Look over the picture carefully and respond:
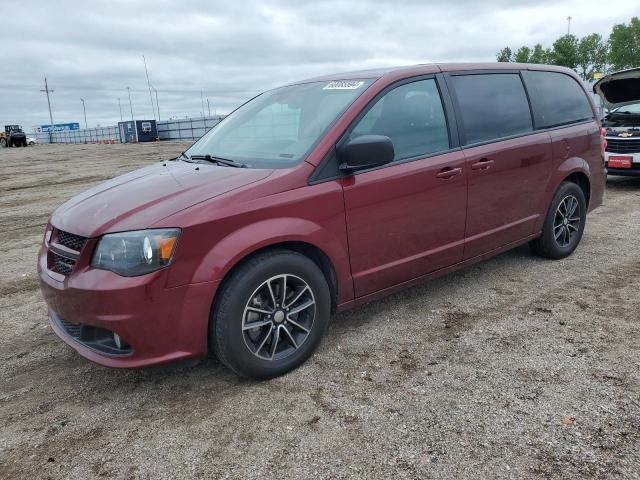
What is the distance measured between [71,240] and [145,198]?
463mm

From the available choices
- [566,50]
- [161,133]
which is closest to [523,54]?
[566,50]

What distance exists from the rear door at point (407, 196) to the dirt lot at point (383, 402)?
0.48 meters

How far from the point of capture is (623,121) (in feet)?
30.6

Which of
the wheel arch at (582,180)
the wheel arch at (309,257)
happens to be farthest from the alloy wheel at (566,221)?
the wheel arch at (309,257)

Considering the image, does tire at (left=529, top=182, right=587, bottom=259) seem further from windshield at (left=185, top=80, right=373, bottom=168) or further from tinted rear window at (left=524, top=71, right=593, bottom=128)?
windshield at (left=185, top=80, right=373, bottom=168)

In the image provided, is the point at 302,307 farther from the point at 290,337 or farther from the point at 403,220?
the point at 403,220

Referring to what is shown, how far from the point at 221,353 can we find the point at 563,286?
297cm

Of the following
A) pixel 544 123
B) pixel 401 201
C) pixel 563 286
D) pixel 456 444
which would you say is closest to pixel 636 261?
pixel 563 286

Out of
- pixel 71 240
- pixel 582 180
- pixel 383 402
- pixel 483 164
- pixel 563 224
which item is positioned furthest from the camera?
pixel 582 180

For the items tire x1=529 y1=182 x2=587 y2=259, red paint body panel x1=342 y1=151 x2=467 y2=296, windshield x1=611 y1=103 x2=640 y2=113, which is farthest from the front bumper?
windshield x1=611 y1=103 x2=640 y2=113

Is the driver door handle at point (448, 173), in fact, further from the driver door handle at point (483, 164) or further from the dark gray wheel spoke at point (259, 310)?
the dark gray wheel spoke at point (259, 310)

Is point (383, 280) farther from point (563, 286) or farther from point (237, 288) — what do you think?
point (563, 286)

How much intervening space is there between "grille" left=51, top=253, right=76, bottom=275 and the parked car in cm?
858

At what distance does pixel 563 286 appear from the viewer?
4.31 meters
